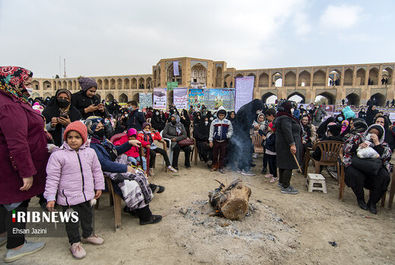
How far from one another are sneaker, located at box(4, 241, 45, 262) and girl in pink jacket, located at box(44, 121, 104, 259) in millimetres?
380

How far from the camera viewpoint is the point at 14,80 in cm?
195

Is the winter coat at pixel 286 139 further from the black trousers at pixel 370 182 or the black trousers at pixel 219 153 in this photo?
the black trousers at pixel 219 153

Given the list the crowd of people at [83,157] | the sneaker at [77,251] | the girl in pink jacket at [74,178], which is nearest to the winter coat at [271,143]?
the crowd of people at [83,157]

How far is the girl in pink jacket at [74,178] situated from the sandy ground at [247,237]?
40 centimetres

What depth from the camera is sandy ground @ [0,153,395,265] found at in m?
2.17

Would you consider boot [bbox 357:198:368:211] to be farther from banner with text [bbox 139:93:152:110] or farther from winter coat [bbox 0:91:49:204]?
banner with text [bbox 139:93:152:110]

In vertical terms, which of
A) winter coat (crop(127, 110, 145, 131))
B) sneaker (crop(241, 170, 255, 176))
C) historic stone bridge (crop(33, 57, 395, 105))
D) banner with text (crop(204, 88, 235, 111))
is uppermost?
historic stone bridge (crop(33, 57, 395, 105))

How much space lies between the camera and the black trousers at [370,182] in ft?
10.9

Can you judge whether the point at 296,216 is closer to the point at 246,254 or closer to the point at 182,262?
the point at 246,254

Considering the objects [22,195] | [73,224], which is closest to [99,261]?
[73,224]

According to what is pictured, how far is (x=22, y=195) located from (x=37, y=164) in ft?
0.98

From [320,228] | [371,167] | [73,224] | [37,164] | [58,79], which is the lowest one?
[320,228]

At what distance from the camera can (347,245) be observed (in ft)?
8.11

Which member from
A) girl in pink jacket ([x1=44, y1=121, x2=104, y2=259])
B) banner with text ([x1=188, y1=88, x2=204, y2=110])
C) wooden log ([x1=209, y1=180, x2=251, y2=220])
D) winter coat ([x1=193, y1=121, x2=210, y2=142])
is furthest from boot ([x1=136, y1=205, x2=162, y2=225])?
banner with text ([x1=188, y1=88, x2=204, y2=110])
